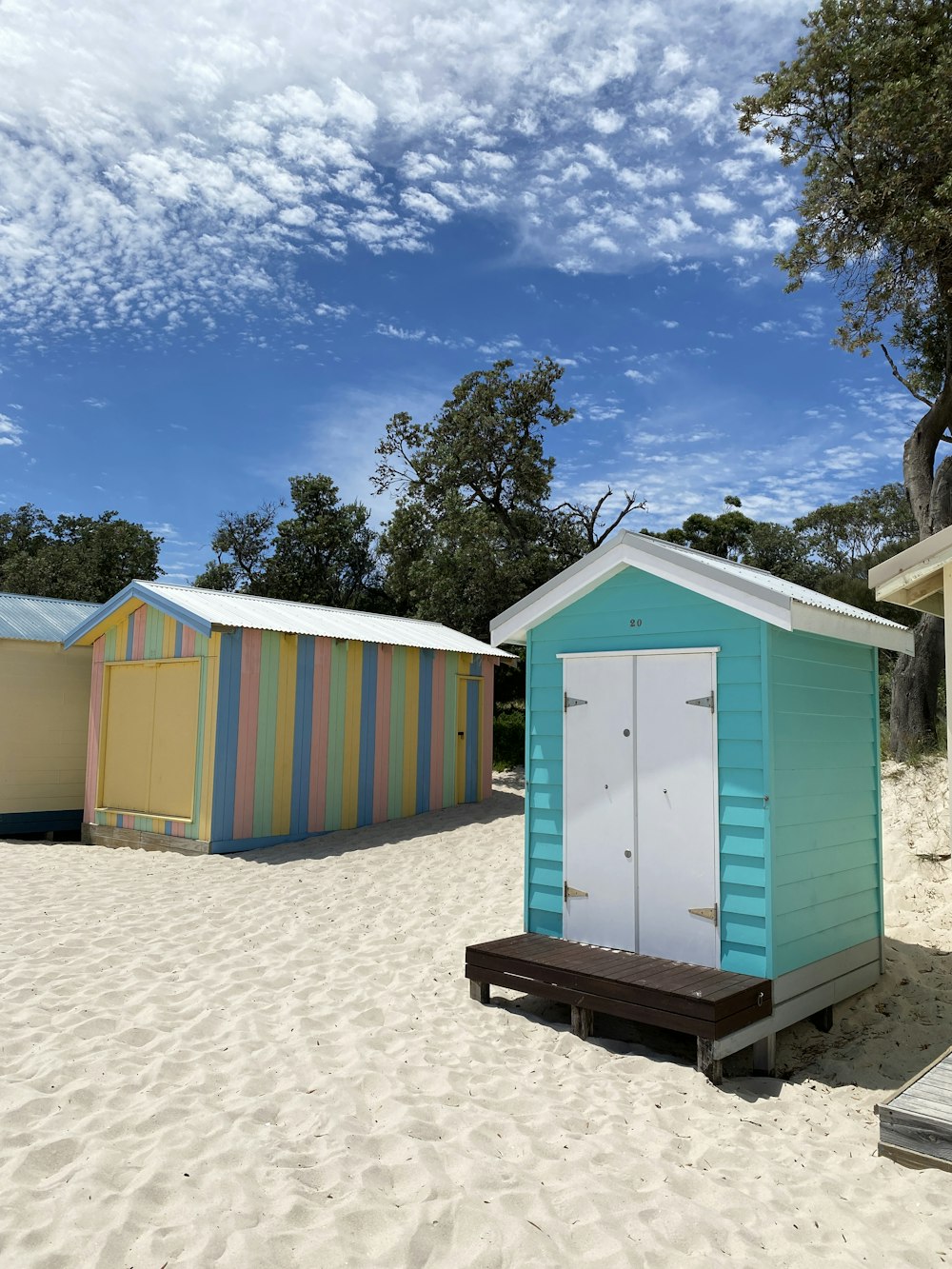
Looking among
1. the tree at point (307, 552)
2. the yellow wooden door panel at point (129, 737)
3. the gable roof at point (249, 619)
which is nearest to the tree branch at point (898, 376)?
the gable roof at point (249, 619)

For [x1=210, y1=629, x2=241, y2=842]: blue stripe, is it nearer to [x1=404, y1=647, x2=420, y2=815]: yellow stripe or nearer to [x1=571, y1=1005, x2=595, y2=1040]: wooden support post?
[x1=404, y1=647, x2=420, y2=815]: yellow stripe

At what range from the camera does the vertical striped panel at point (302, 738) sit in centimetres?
1089

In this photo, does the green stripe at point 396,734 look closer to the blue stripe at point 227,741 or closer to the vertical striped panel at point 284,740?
the vertical striped panel at point 284,740

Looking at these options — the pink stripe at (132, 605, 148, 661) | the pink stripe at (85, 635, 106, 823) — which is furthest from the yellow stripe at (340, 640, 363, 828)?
the pink stripe at (85, 635, 106, 823)

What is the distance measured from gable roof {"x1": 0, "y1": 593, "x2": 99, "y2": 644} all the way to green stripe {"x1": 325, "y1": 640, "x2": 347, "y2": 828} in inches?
176

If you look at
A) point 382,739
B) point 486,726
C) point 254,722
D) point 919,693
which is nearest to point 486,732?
point 486,726

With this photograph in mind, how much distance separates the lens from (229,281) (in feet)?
50.7

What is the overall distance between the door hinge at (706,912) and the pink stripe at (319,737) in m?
6.61

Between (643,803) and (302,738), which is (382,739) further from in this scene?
(643,803)

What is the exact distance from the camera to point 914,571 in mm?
4578

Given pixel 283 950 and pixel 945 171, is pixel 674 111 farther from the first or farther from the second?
pixel 283 950

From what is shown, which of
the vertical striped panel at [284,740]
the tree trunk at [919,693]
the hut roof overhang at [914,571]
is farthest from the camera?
the tree trunk at [919,693]

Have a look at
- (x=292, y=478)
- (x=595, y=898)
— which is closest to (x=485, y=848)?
(x=595, y=898)

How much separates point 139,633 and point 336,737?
2.98 metres
